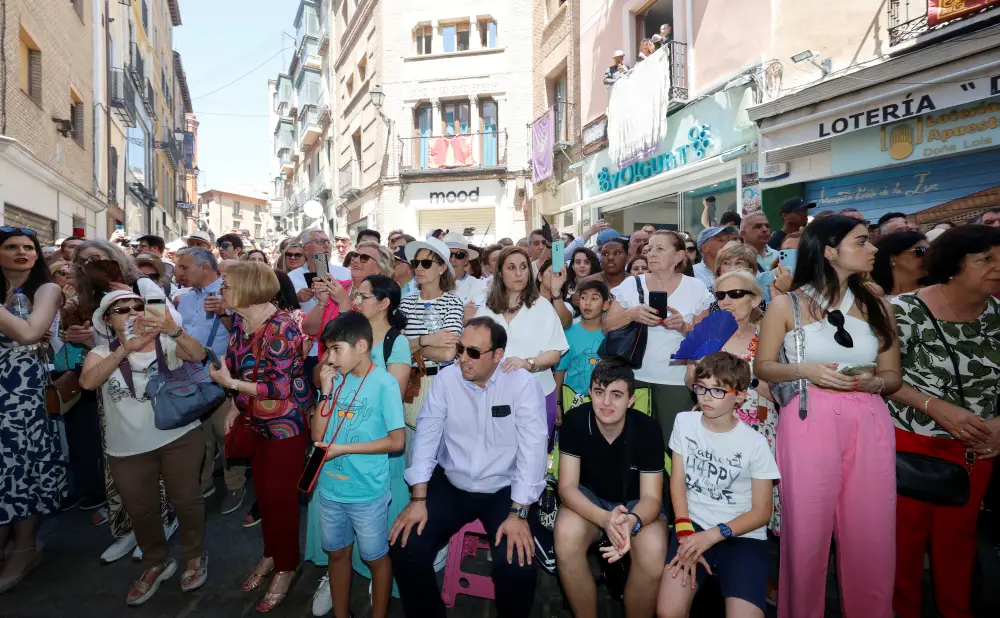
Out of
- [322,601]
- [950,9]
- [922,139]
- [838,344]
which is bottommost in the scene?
[322,601]

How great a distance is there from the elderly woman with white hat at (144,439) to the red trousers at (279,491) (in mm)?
484

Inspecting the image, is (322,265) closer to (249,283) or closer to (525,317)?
(249,283)

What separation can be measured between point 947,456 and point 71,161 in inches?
682

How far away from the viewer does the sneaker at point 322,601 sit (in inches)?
131

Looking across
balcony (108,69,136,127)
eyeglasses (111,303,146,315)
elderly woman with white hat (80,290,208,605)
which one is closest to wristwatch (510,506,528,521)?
elderly woman with white hat (80,290,208,605)

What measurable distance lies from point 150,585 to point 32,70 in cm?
1276

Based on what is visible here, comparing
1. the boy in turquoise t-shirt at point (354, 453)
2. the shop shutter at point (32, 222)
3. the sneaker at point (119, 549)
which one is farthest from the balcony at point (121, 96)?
the boy in turquoise t-shirt at point (354, 453)

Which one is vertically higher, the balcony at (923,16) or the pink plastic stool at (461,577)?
the balcony at (923,16)

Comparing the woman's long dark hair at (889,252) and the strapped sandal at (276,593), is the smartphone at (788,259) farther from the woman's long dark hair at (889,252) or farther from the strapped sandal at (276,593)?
the strapped sandal at (276,593)

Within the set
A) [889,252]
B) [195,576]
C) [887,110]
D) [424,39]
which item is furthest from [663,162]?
[424,39]

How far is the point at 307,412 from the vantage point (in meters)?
3.69

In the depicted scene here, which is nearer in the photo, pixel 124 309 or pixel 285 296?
pixel 124 309

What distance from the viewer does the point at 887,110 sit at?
8.09m

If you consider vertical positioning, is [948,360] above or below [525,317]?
below
